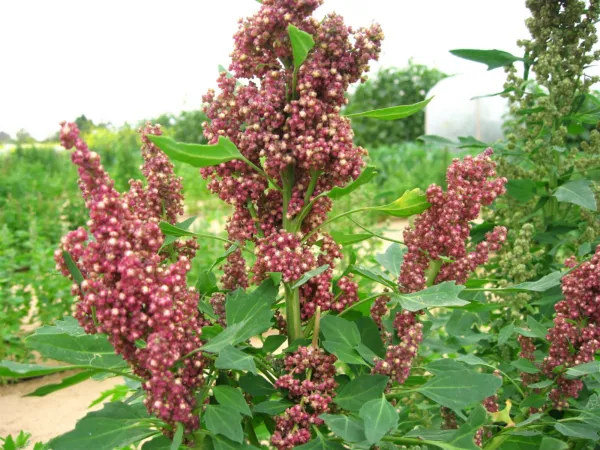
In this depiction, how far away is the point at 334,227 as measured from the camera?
576 centimetres

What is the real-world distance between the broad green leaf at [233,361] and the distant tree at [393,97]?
16.7m

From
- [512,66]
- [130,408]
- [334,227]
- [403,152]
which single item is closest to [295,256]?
[130,408]

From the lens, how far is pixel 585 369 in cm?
120

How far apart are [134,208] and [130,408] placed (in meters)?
0.38

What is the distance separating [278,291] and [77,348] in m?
0.37

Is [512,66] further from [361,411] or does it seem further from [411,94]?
[411,94]

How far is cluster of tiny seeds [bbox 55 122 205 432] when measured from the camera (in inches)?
36.5

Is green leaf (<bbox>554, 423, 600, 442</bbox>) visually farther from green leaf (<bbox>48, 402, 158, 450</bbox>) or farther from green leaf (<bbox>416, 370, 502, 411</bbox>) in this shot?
green leaf (<bbox>48, 402, 158, 450</bbox>)

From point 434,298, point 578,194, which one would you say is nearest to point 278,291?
point 434,298

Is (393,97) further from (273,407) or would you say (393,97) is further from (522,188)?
(273,407)

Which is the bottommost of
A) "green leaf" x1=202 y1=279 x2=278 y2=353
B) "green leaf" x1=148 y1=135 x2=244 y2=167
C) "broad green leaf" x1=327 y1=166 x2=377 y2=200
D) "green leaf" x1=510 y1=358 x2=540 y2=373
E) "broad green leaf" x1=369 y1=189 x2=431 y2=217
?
"green leaf" x1=510 y1=358 x2=540 y2=373

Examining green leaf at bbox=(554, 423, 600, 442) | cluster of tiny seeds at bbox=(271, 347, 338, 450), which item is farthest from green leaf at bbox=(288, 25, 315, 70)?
green leaf at bbox=(554, 423, 600, 442)

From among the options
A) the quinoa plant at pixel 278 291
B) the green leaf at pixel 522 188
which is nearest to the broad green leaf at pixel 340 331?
the quinoa plant at pixel 278 291

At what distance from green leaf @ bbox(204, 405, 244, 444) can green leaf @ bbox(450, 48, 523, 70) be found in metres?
1.32
